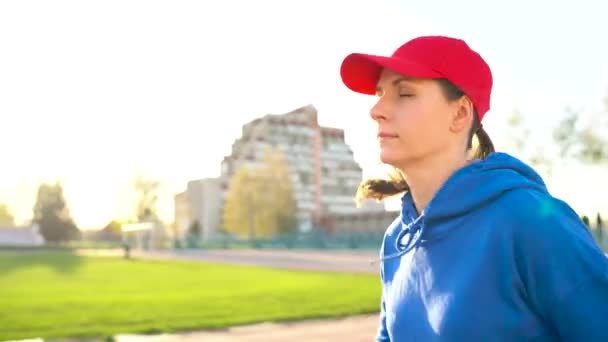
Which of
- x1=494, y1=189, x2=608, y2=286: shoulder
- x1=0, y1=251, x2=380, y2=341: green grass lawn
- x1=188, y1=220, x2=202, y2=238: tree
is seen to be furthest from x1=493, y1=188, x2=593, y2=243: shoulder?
x1=188, y1=220, x2=202, y2=238: tree

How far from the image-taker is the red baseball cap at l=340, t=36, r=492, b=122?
1645 mm

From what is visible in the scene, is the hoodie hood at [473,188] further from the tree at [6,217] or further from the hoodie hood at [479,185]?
the tree at [6,217]

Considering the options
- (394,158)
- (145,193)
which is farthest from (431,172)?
(145,193)

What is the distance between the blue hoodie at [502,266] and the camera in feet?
4.59

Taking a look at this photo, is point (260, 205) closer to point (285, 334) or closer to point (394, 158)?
point (285, 334)

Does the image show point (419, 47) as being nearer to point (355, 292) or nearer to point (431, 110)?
point (431, 110)

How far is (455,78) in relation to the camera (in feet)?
5.44

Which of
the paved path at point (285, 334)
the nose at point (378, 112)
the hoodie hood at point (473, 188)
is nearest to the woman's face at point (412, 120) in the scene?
the nose at point (378, 112)

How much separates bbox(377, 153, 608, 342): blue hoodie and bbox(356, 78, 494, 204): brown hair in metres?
0.15

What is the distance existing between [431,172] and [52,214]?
71741 mm

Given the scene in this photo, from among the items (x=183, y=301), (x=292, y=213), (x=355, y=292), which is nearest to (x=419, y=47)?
(x=183, y=301)

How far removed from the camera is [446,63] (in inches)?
65.3

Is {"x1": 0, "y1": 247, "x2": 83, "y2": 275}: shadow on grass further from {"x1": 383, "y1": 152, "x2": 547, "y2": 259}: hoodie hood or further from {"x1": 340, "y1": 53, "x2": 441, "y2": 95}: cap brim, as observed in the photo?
{"x1": 383, "y1": 152, "x2": 547, "y2": 259}: hoodie hood

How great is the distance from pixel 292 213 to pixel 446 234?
72035mm
